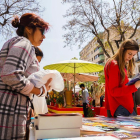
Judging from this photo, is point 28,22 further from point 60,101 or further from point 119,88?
point 60,101

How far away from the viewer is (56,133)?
30.5 inches

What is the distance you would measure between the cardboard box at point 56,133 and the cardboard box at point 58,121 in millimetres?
15

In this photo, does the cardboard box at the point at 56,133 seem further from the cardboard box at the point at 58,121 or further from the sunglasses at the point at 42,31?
the sunglasses at the point at 42,31

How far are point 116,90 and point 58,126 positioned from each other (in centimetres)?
94

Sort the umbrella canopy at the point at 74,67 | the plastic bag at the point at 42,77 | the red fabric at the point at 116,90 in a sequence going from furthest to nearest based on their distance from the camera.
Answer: the umbrella canopy at the point at 74,67 → the red fabric at the point at 116,90 → the plastic bag at the point at 42,77

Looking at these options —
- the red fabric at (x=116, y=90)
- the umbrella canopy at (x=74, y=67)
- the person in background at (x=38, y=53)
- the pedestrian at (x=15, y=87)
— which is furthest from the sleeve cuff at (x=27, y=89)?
the umbrella canopy at (x=74, y=67)

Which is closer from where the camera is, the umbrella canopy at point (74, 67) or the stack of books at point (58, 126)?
the stack of books at point (58, 126)

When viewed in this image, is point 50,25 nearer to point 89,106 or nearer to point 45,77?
point 45,77

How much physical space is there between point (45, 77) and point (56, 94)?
395cm

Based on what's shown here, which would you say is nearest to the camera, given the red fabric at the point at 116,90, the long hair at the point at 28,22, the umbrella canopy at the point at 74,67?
the long hair at the point at 28,22

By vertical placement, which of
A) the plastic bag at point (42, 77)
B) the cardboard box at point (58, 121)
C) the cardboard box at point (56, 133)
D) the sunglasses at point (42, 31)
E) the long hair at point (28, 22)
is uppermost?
the long hair at point (28, 22)

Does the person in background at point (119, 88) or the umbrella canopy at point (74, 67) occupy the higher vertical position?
the umbrella canopy at point (74, 67)

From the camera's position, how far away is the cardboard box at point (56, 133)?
75 centimetres

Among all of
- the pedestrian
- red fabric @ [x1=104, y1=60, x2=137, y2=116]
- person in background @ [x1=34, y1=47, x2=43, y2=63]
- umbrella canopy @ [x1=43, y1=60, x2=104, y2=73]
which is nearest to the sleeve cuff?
the pedestrian
